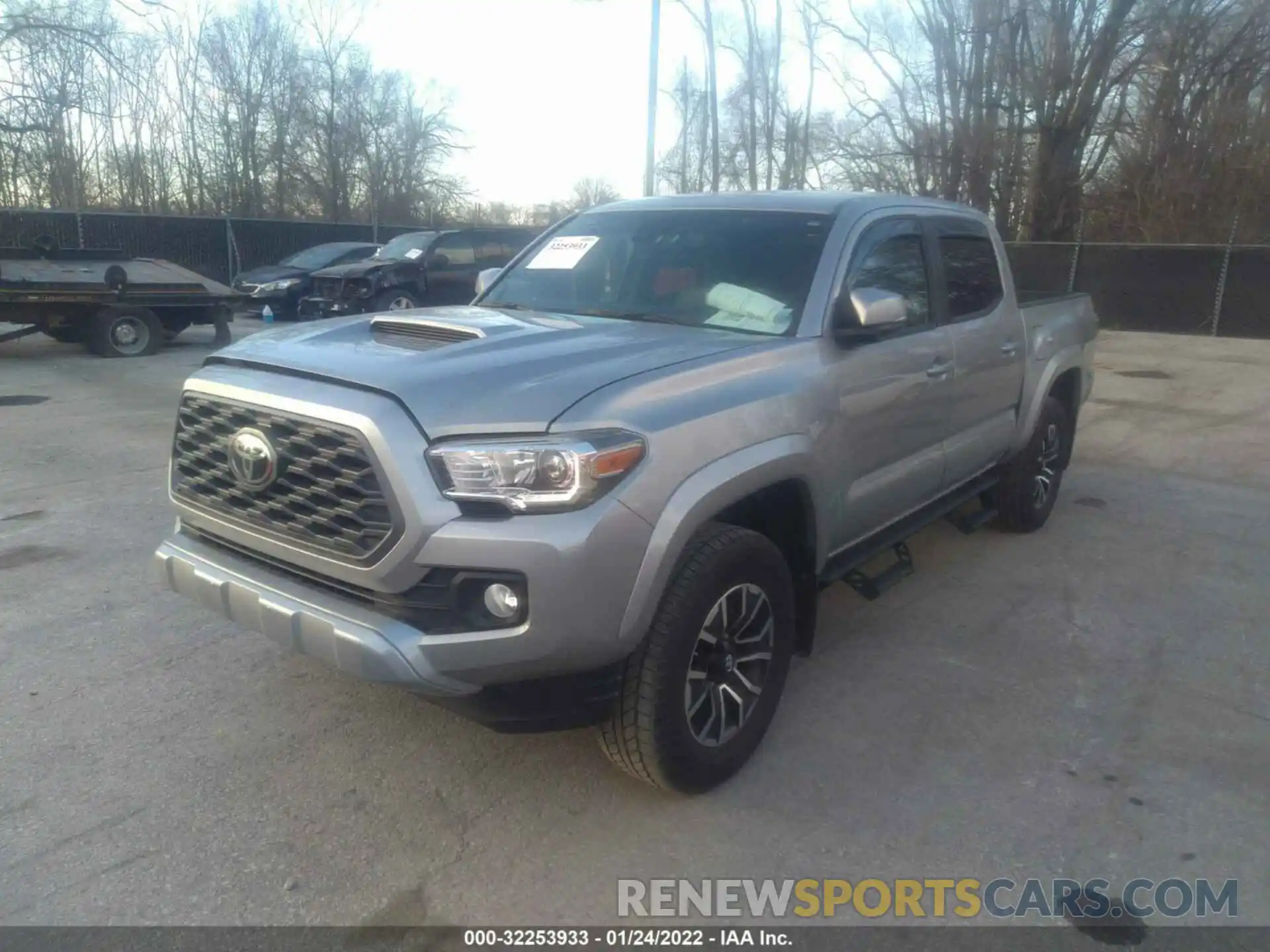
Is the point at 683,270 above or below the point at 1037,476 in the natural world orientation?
above

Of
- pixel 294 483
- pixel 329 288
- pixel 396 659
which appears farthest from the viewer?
pixel 329 288

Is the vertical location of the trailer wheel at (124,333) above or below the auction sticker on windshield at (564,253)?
below

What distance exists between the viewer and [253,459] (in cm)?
308

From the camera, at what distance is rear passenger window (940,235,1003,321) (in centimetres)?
486

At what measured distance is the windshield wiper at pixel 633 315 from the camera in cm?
399

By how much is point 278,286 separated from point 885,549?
1620 centimetres

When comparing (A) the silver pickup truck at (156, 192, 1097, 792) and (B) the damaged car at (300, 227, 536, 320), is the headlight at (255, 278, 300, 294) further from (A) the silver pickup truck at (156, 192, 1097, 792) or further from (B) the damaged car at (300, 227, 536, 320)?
(A) the silver pickup truck at (156, 192, 1097, 792)

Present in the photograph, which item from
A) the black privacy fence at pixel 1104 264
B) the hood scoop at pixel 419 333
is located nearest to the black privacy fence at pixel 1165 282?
the black privacy fence at pixel 1104 264

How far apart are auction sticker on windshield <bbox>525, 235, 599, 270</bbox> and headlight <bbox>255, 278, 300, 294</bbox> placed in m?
14.5

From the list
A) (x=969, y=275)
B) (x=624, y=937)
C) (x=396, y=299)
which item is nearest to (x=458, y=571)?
(x=624, y=937)

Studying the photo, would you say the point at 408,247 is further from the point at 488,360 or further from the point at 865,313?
the point at 488,360

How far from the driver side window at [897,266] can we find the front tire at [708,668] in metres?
1.38

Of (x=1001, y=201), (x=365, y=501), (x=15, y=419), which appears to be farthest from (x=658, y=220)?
(x=1001, y=201)

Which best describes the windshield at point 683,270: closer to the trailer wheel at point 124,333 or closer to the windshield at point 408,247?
the trailer wheel at point 124,333
